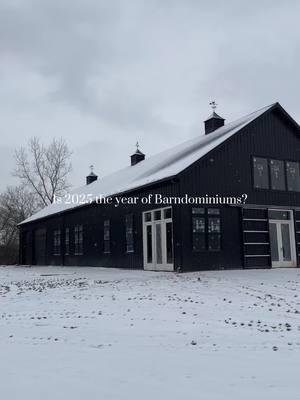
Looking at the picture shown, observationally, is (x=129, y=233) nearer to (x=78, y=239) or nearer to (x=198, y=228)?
(x=198, y=228)

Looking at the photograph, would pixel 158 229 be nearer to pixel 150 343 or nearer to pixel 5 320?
pixel 5 320

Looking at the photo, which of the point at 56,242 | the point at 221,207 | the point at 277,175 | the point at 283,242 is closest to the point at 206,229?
the point at 221,207

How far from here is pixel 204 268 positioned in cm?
1891

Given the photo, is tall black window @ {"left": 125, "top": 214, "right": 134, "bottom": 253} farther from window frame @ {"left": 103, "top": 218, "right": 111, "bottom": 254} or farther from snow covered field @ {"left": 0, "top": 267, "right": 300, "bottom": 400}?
snow covered field @ {"left": 0, "top": 267, "right": 300, "bottom": 400}

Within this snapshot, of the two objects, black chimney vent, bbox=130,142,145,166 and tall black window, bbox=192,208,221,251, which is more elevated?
black chimney vent, bbox=130,142,145,166

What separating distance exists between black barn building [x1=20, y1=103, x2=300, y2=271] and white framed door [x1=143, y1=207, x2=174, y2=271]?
0.13ft

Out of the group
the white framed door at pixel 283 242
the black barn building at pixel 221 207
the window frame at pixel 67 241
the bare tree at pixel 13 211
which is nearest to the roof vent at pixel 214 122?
the black barn building at pixel 221 207

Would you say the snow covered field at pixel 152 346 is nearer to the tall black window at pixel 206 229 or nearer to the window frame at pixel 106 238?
the tall black window at pixel 206 229

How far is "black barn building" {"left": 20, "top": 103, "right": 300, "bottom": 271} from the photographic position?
19.0 m

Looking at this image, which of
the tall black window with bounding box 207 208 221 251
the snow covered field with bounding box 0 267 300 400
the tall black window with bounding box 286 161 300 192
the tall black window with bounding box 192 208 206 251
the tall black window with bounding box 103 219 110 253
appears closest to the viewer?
the snow covered field with bounding box 0 267 300 400

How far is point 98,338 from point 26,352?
111 cm

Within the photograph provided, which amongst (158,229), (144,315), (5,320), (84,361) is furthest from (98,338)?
(158,229)

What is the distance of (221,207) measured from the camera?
19.8 m

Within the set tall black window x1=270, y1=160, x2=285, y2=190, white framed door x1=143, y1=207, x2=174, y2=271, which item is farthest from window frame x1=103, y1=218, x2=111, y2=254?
tall black window x1=270, y1=160, x2=285, y2=190
